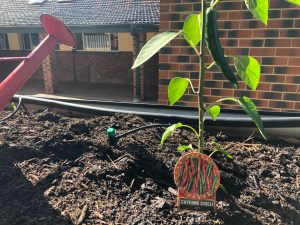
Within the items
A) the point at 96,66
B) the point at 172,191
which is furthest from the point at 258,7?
the point at 96,66

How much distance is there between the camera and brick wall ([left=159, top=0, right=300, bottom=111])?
8.43ft

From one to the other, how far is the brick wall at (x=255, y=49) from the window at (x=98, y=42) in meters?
11.9

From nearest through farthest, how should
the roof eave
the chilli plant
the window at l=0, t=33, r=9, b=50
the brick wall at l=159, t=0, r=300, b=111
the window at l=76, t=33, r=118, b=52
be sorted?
the chilli plant < the brick wall at l=159, t=0, r=300, b=111 < the roof eave < the window at l=76, t=33, r=118, b=52 < the window at l=0, t=33, r=9, b=50

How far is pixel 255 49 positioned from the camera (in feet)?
8.87

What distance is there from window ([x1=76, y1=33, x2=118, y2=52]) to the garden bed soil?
40.8 feet

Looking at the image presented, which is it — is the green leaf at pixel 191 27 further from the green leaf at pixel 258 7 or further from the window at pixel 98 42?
the window at pixel 98 42

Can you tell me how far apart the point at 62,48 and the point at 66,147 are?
14.3m

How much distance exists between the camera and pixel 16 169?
188 cm

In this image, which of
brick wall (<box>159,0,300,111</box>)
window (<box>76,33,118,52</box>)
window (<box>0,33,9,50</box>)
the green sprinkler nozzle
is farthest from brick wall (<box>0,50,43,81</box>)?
the green sprinkler nozzle

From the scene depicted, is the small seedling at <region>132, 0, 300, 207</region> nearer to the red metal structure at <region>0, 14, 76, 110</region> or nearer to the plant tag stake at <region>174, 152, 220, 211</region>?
the plant tag stake at <region>174, 152, 220, 211</region>

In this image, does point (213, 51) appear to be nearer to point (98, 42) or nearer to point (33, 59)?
point (33, 59)

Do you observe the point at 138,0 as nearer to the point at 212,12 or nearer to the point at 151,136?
the point at 151,136

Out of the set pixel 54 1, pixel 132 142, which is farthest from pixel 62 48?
pixel 132 142

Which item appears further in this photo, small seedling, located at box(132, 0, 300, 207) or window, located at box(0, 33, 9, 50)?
window, located at box(0, 33, 9, 50)
